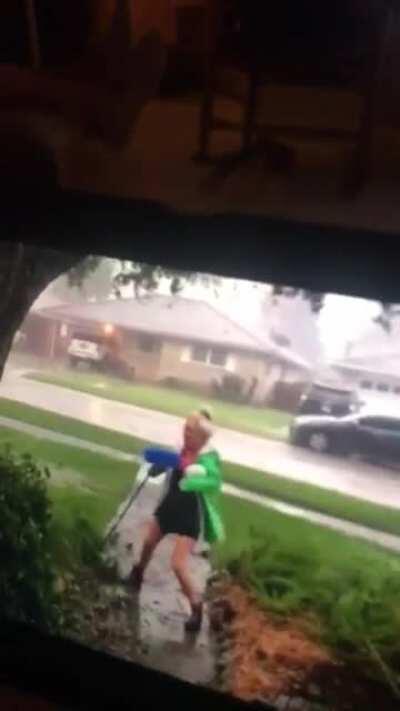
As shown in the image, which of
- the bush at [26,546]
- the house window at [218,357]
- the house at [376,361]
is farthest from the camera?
the bush at [26,546]

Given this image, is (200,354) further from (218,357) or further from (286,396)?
(286,396)

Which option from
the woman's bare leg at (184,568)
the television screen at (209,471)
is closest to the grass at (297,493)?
the television screen at (209,471)

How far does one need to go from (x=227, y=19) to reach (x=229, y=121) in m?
0.13

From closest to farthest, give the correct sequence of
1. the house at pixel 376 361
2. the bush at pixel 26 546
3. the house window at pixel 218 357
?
the house at pixel 376 361
the house window at pixel 218 357
the bush at pixel 26 546

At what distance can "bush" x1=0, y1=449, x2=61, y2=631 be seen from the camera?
1.68 m

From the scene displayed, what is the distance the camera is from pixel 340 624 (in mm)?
1496

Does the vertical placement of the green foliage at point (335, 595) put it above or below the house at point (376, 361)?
below

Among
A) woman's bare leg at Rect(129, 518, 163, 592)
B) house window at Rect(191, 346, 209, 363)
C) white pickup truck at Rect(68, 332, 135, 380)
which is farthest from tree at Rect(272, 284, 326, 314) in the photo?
woman's bare leg at Rect(129, 518, 163, 592)

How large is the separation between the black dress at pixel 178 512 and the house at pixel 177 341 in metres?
0.13

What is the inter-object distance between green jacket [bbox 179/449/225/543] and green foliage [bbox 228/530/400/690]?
42 millimetres

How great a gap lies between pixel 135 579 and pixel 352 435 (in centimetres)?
35

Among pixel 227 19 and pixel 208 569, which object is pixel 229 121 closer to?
pixel 227 19

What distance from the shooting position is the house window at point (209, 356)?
153 cm

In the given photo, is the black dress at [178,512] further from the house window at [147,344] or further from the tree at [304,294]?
the tree at [304,294]
